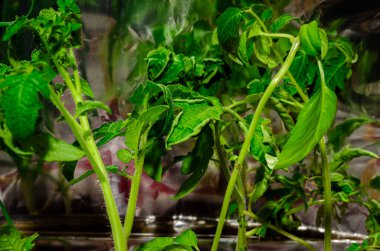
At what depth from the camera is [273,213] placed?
2.24 feet

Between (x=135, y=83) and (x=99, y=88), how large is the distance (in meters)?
0.08

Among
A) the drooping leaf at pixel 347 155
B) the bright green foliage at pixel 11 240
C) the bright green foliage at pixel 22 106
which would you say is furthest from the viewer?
the drooping leaf at pixel 347 155

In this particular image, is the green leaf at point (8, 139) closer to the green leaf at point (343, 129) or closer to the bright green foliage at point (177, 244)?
the bright green foliage at point (177, 244)

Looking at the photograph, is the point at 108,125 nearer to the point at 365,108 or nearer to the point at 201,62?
the point at 201,62

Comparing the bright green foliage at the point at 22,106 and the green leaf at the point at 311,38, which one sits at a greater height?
the green leaf at the point at 311,38

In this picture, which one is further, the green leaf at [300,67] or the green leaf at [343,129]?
the green leaf at [343,129]

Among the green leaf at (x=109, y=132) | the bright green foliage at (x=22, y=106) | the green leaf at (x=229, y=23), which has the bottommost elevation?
the green leaf at (x=109, y=132)

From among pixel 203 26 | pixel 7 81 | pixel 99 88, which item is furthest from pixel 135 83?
pixel 7 81

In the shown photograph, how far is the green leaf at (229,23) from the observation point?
0.53 metres

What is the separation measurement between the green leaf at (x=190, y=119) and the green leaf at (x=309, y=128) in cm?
7

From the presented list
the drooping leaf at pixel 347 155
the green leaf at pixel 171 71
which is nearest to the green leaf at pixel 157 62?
the green leaf at pixel 171 71

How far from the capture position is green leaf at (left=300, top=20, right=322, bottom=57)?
16.4 inches

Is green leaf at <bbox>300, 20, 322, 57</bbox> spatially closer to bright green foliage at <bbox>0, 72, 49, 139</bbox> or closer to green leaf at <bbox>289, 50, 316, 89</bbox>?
green leaf at <bbox>289, 50, 316, 89</bbox>

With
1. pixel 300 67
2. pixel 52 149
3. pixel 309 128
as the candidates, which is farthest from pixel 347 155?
pixel 52 149
